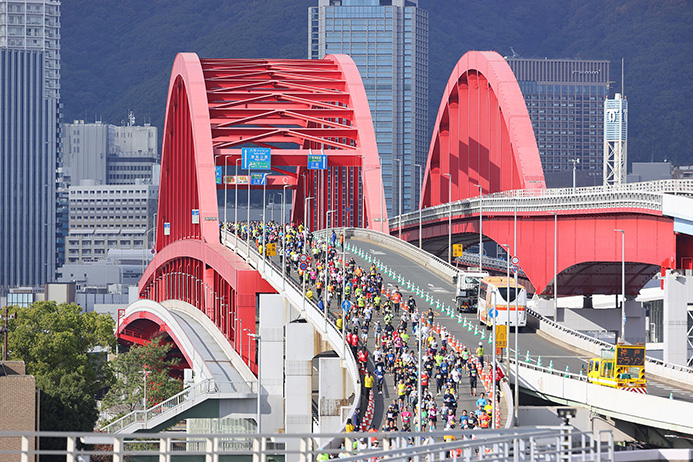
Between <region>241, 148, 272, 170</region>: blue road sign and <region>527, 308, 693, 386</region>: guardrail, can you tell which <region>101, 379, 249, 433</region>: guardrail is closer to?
<region>527, 308, 693, 386</region>: guardrail

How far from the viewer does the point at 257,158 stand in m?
87.9

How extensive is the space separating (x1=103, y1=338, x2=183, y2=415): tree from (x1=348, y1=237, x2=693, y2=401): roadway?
58.4 ft

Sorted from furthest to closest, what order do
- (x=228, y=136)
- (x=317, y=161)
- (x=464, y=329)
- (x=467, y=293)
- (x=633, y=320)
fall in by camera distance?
(x=228, y=136) < (x=317, y=161) < (x=633, y=320) < (x=467, y=293) < (x=464, y=329)

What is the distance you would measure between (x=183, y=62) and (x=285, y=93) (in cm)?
794

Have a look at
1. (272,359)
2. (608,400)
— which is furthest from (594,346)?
(272,359)

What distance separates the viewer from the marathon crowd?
151 ft

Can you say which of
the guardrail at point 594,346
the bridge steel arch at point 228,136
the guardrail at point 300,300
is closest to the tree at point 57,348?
the bridge steel arch at point 228,136

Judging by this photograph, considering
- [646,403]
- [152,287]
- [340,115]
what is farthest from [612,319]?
[152,287]

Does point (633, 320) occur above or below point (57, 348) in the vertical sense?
above

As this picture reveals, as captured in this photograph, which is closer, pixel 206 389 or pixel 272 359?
pixel 272 359

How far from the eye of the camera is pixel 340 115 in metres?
101

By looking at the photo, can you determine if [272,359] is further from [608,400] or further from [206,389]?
[608,400]

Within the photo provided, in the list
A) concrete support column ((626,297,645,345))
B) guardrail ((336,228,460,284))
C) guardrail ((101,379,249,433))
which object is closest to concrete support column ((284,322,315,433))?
guardrail ((101,379,249,433))

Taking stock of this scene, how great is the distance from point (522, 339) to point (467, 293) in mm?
7068
